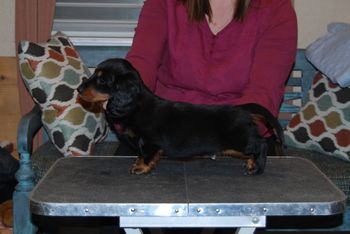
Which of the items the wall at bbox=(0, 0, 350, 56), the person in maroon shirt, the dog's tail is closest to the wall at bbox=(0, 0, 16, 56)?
the wall at bbox=(0, 0, 350, 56)

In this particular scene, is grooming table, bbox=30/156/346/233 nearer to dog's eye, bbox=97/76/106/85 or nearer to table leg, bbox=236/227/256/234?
table leg, bbox=236/227/256/234

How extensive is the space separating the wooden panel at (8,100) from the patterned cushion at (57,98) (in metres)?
0.45

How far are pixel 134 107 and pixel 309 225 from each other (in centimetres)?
101

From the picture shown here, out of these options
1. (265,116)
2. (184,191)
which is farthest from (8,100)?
(184,191)

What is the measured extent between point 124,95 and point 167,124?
0.13 m

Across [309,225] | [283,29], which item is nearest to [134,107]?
[283,29]

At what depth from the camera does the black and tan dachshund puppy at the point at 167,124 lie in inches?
58.8

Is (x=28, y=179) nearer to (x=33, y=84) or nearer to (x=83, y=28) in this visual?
(x=33, y=84)

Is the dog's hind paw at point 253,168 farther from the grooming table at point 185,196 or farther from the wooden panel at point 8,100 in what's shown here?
the wooden panel at point 8,100

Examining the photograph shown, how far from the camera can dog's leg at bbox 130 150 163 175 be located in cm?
149

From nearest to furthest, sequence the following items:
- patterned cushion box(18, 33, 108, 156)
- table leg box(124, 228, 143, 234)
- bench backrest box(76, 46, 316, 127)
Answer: table leg box(124, 228, 143, 234) → patterned cushion box(18, 33, 108, 156) → bench backrest box(76, 46, 316, 127)

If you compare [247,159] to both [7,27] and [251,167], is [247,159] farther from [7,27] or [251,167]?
[7,27]

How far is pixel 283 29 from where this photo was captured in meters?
2.10

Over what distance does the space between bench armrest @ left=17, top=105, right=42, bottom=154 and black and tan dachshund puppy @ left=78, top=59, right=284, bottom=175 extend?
74 cm
